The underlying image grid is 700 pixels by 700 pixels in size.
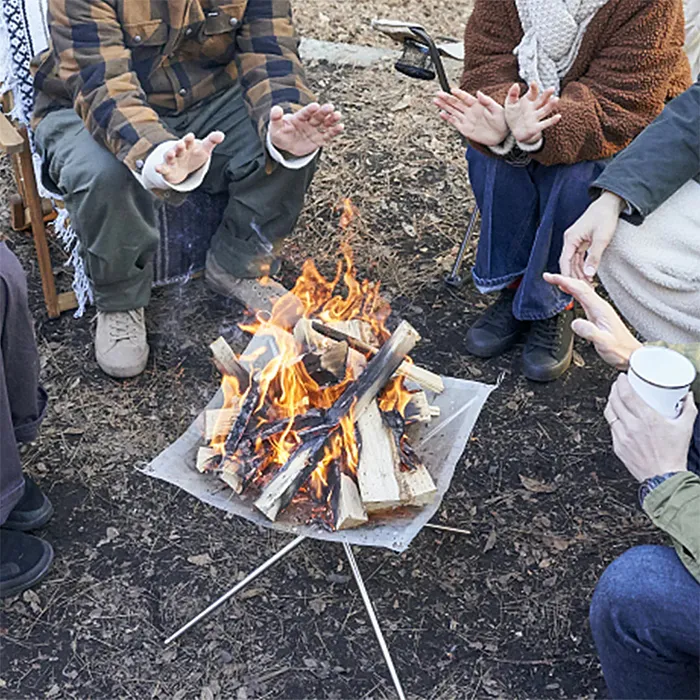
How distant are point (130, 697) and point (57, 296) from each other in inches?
66.2

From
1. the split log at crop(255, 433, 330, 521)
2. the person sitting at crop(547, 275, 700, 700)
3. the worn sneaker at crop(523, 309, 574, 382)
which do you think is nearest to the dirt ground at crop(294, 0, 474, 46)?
the worn sneaker at crop(523, 309, 574, 382)

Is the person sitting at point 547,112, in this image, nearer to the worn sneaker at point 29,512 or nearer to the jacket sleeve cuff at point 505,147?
the jacket sleeve cuff at point 505,147

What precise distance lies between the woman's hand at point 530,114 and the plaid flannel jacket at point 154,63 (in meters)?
0.77

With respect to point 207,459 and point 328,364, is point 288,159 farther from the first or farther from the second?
point 207,459

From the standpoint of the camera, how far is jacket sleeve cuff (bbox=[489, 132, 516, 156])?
293cm

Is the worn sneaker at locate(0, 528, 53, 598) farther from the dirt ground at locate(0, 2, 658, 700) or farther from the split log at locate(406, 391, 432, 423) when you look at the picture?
the split log at locate(406, 391, 432, 423)

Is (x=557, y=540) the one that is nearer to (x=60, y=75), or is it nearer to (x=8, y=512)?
(x=8, y=512)

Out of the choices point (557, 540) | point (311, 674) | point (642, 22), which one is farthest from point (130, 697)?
point (642, 22)

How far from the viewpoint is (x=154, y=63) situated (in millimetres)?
3137

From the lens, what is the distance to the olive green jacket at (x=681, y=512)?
5.51 ft

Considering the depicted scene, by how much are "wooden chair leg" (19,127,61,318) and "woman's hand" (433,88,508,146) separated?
1.46 meters

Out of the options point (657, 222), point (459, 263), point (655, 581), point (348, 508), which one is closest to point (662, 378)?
point (655, 581)

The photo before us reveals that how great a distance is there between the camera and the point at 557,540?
8.71 ft

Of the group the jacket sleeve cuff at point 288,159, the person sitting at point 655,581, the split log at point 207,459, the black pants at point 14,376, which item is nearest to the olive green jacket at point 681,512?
the person sitting at point 655,581
